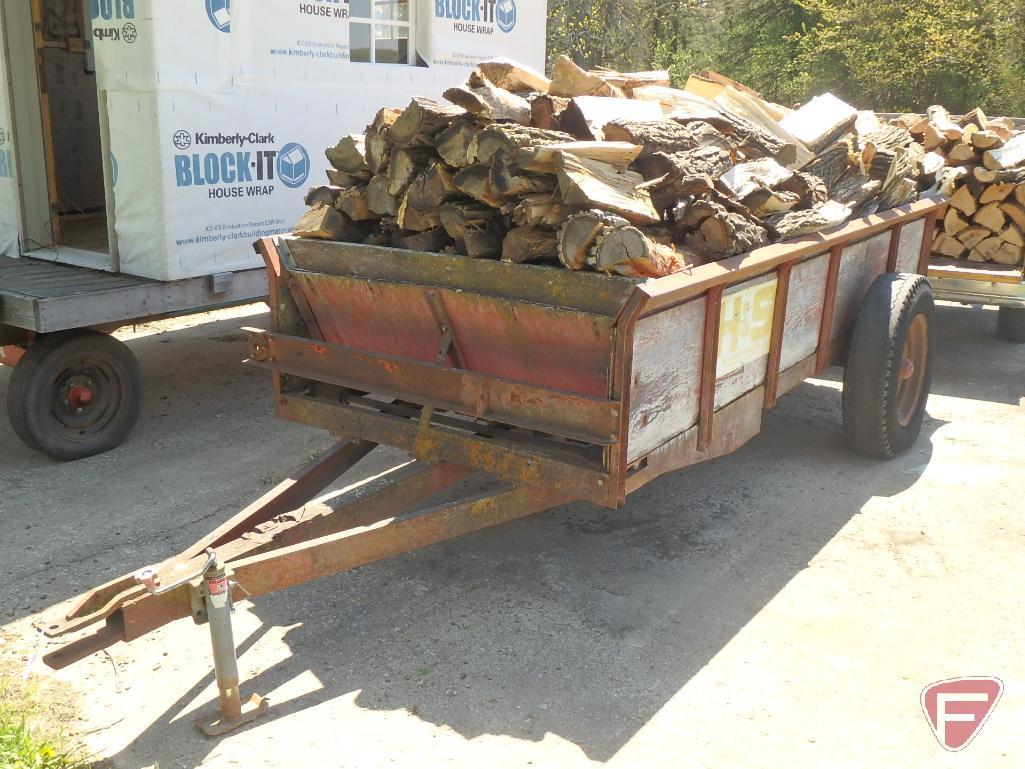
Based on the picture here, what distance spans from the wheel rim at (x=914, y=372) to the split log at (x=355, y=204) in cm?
331

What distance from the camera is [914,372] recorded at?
235 inches

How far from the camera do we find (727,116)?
5.23m

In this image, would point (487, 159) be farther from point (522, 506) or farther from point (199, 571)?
point (199, 571)

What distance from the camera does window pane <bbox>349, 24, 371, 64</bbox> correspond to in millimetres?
7180

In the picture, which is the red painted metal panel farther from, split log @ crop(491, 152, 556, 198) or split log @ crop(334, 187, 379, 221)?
split log @ crop(491, 152, 556, 198)

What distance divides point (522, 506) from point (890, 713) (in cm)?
153

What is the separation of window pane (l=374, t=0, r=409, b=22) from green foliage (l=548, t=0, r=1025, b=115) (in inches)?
537

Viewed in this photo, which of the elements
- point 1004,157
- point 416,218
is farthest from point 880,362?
point 1004,157

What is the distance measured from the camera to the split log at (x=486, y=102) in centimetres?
388

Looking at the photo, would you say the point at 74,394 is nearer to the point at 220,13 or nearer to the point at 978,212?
the point at 220,13

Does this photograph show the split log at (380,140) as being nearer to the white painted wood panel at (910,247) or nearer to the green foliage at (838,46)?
the white painted wood panel at (910,247)

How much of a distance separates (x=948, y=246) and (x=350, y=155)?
19.5ft

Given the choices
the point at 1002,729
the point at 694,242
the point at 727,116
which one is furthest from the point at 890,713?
the point at 727,116

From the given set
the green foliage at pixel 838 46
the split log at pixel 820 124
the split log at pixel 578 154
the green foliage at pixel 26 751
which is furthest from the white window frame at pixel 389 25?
the green foliage at pixel 838 46
